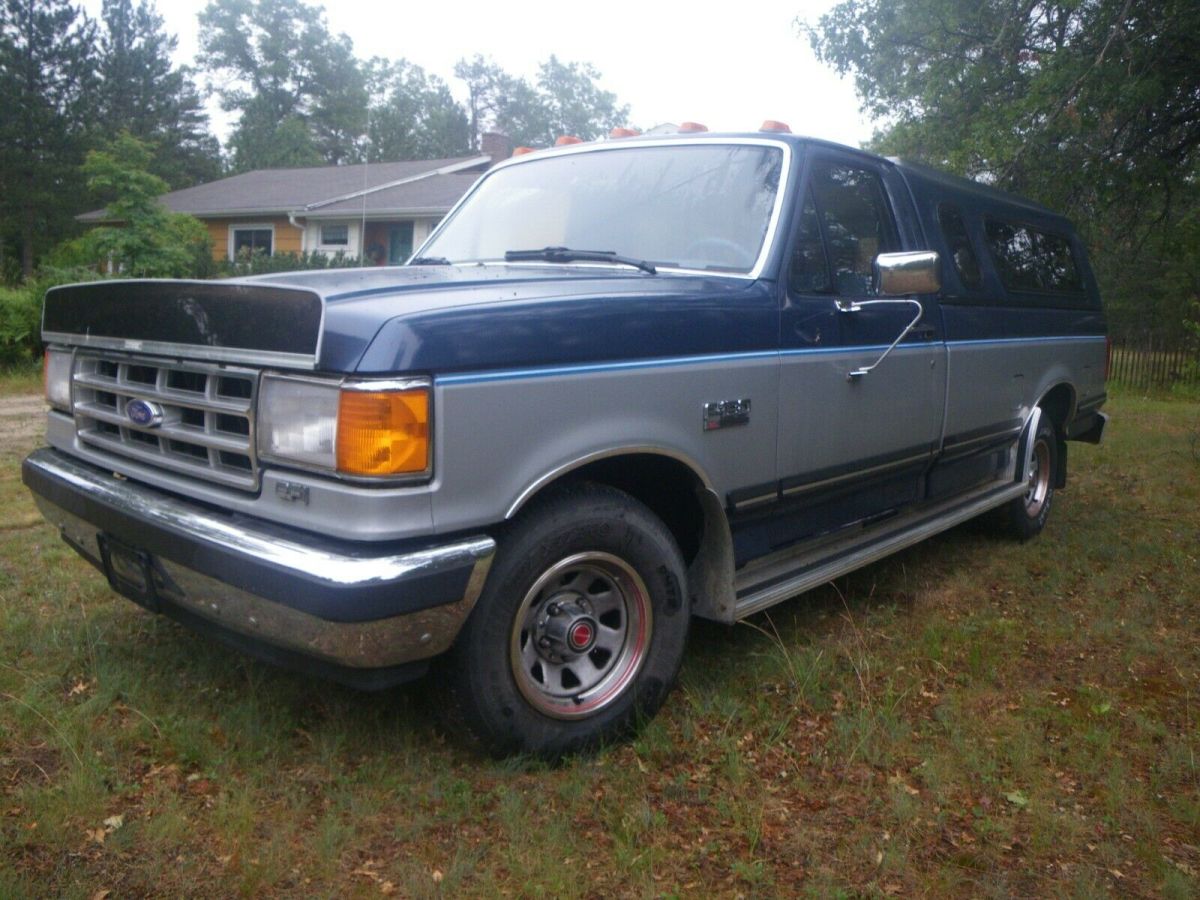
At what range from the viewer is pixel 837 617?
4.78m

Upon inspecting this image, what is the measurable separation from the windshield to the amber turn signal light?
1604 millimetres

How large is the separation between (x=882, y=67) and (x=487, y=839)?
44.8ft

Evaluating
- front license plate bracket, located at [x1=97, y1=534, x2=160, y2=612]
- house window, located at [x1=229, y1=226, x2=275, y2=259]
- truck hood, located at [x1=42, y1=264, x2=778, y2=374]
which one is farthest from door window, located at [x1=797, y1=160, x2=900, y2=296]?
house window, located at [x1=229, y1=226, x2=275, y2=259]

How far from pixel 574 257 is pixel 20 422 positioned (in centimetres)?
730

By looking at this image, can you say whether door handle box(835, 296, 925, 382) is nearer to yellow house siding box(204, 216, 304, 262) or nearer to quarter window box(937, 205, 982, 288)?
quarter window box(937, 205, 982, 288)

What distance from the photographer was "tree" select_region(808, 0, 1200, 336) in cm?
797

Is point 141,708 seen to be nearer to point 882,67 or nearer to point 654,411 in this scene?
point 654,411

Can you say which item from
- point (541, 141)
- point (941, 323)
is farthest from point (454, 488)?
point (541, 141)

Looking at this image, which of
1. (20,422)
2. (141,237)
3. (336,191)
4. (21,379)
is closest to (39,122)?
(336,191)

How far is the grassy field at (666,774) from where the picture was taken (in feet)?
9.11

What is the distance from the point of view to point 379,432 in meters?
2.66

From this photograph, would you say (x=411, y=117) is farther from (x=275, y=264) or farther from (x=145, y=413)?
(x=145, y=413)

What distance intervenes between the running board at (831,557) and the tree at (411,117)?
52.5 metres

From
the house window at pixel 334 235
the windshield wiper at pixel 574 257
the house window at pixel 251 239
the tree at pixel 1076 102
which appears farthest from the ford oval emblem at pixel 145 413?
the house window at pixel 251 239
